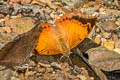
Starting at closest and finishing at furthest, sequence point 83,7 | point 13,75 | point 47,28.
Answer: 1. point 13,75
2. point 47,28
3. point 83,7

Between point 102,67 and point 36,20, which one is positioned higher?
point 36,20

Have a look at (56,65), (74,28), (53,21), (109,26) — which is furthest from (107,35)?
(56,65)

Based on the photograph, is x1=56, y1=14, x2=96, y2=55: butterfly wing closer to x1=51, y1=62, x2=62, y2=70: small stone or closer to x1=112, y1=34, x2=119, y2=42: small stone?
x1=51, y1=62, x2=62, y2=70: small stone

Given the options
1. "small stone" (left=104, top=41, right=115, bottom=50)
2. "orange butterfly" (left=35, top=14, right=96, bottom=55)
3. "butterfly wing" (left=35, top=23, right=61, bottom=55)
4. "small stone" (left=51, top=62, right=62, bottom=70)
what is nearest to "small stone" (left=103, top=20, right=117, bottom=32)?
"small stone" (left=104, top=41, right=115, bottom=50)

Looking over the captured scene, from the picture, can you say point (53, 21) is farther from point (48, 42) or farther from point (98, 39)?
point (48, 42)

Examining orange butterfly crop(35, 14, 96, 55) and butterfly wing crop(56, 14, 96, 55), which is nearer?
orange butterfly crop(35, 14, 96, 55)

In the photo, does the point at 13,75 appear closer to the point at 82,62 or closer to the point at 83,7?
the point at 82,62

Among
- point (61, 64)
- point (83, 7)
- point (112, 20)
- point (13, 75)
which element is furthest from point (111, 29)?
point (13, 75)
